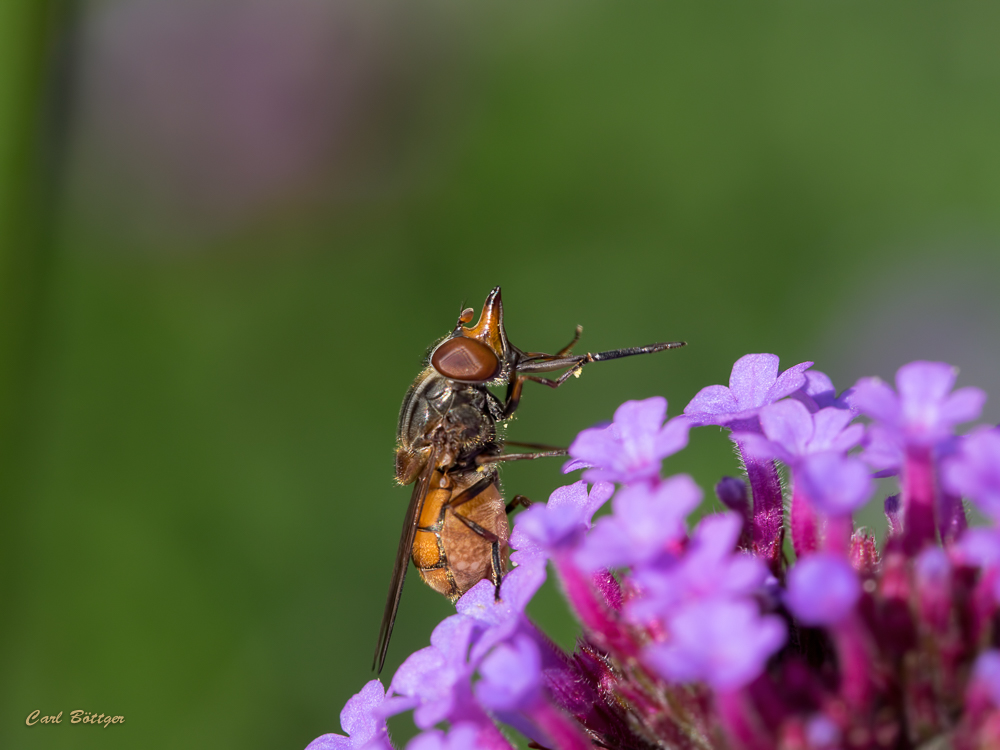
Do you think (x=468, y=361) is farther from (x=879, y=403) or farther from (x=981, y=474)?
(x=981, y=474)

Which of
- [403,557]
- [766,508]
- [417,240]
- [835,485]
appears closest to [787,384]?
[766,508]

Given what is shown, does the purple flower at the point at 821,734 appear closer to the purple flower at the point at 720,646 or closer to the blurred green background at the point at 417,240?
the purple flower at the point at 720,646

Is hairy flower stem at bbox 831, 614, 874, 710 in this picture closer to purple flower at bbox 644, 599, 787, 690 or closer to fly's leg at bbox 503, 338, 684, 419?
purple flower at bbox 644, 599, 787, 690

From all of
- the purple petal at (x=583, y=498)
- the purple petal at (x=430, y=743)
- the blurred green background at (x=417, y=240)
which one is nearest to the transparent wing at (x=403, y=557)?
the purple petal at (x=583, y=498)

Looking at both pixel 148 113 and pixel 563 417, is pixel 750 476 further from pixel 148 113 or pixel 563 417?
pixel 148 113

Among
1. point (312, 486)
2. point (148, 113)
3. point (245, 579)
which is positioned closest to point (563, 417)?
point (312, 486)

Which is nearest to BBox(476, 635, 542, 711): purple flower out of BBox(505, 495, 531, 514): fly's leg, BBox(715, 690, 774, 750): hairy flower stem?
BBox(715, 690, 774, 750): hairy flower stem
